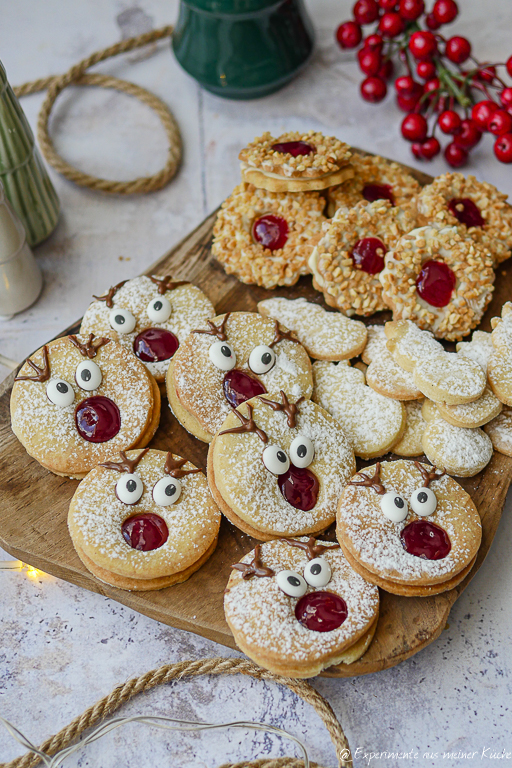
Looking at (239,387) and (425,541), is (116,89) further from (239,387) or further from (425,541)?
(425,541)

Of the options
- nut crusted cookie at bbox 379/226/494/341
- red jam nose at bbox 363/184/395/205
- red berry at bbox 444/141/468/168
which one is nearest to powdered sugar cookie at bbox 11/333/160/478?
nut crusted cookie at bbox 379/226/494/341

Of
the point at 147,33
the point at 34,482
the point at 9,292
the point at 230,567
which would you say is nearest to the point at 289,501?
the point at 230,567

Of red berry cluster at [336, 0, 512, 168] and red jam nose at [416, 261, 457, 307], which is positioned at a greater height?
red berry cluster at [336, 0, 512, 168]

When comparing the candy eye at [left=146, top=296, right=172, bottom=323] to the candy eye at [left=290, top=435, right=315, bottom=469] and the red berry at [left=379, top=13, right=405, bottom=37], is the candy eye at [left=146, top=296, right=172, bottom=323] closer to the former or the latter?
the candy eye at [left=290, top=435, right=315, bottom=469]

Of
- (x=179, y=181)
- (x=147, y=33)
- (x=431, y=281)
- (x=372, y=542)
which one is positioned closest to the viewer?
(x=372, y=542)

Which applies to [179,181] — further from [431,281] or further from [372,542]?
[372,542]

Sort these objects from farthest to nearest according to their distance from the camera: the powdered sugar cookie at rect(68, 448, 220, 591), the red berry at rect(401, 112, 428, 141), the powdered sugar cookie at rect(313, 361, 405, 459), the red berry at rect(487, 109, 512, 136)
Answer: the red berry at rect(401, 112, 428, 141), the red berry at rect(487, 109, 512, 136), the powdered sugar cookie at rect(313, 361, 405, 459), the powdered sugar cookie at rect(68, 448, 220, 591)

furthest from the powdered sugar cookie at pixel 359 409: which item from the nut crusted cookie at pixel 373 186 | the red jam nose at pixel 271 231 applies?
the nut crusted cookie at pixel 373 186
